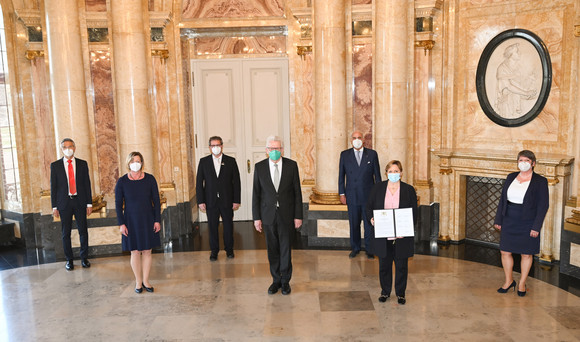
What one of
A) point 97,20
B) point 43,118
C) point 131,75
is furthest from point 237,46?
point 43,118

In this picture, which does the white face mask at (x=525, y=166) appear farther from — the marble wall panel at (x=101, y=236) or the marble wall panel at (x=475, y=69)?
the marble wall panel at (x=101, y=236)

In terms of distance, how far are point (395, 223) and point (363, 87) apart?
3655 millimetres

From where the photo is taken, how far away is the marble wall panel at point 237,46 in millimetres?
9750

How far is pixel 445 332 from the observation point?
17.3ft

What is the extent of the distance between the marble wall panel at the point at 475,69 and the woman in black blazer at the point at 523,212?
2.01m

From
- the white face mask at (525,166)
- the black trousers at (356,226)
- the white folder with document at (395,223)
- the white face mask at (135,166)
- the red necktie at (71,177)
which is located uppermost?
the white face mask at (135,166)

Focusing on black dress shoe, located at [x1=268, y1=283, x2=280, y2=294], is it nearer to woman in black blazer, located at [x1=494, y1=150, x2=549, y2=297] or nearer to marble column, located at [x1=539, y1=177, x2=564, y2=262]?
woman in black blazer, located at [x1=494, y1=150, x2=549, y2=297]

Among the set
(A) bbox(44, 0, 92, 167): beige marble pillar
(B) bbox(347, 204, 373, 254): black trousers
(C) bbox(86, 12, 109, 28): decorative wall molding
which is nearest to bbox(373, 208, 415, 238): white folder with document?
(B) bbox(347, 204, 373, 254): black trousers

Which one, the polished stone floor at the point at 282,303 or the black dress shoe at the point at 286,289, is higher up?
the black dress shoe at the point at 286,289

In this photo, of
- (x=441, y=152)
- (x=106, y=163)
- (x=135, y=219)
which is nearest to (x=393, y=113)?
(x=441, y=152)

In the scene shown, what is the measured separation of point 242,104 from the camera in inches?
392

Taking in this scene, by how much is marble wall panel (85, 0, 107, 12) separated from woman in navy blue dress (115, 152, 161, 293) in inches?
146

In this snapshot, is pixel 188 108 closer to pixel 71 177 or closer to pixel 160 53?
pixel 160 53

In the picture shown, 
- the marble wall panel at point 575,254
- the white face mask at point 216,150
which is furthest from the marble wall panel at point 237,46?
the marble wall panel at point 575,254
